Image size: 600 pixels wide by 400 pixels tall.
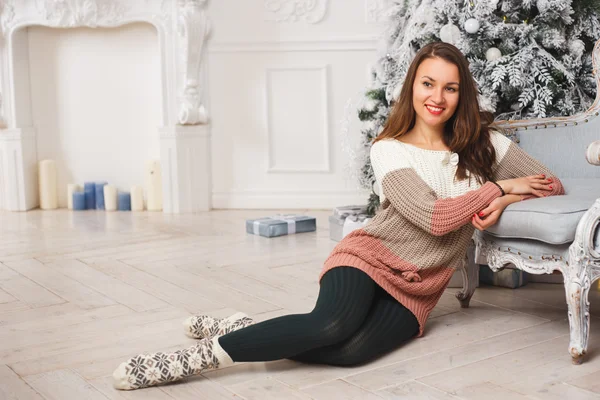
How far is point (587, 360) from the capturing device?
211 centimetres

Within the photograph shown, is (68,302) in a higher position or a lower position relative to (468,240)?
lower

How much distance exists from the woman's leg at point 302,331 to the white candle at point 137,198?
307 centimetres

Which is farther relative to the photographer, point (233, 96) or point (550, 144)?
point (233, 96)

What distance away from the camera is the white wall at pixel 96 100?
510 centimetres

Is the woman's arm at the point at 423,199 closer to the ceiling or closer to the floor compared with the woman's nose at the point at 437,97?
closer to the floor

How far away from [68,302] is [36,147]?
2621 mm

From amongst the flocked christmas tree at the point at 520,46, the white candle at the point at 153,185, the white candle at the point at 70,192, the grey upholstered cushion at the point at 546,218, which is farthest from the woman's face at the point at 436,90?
the white candle at the point at 70,192

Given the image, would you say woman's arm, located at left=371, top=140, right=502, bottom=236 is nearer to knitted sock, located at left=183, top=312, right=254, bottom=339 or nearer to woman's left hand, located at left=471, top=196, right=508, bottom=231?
woman's left hand, located at left=471, top=196, right=508, bottom=231

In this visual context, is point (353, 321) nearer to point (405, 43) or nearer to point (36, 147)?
point (405, 43)

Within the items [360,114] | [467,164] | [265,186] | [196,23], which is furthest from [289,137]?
[467,164]

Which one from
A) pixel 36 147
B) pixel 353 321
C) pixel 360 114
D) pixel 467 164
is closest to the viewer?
pixel 353 321

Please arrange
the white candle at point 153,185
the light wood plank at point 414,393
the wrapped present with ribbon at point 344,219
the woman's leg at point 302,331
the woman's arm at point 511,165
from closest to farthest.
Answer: the light wood plank at point 414,393
the woman's leg at point 302,331
the woman's arm at point 511,165
the wrapped present with ribbon at point 344,219
the white candle at point 153,185

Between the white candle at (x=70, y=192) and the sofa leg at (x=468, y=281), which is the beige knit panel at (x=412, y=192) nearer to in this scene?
the sofa leg at (x=468, y=281)

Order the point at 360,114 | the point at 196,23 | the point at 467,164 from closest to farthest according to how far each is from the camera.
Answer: the point at 467,164 → the point at 360,114 → the point at 196,23
